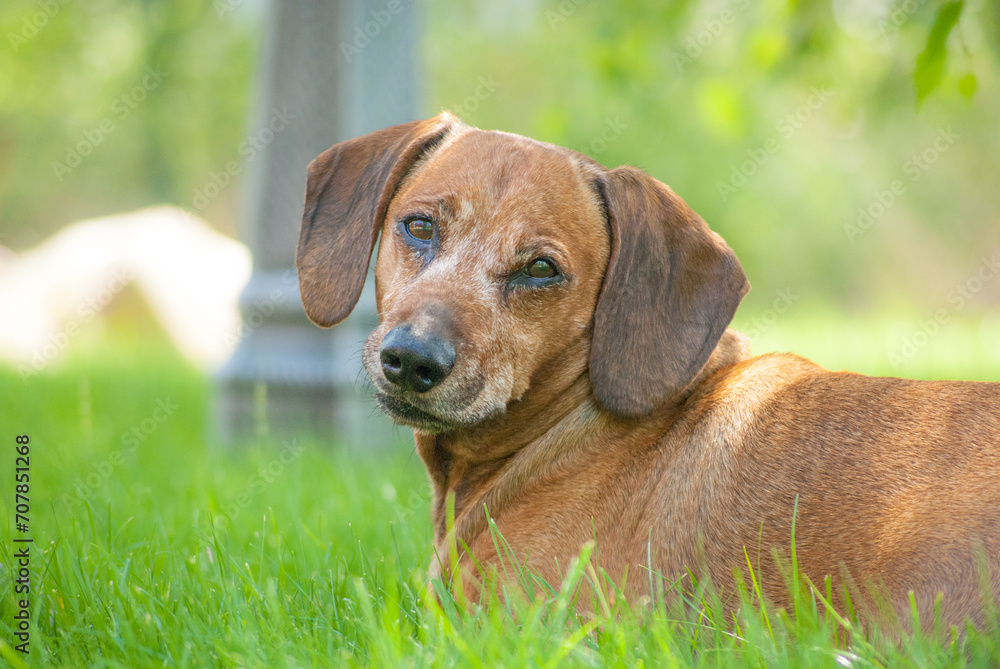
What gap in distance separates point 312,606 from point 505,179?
152cm

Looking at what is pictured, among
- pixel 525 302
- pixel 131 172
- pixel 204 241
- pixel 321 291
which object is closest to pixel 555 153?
pixel 525 302

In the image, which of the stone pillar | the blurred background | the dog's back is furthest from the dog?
the stone pillar

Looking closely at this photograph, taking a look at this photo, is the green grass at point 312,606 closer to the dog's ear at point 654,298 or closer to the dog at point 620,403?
the dog at point 620,403

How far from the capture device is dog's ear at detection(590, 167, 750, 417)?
2.90 m

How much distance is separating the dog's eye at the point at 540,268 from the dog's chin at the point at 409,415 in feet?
1.90

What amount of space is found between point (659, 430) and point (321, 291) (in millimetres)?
1351

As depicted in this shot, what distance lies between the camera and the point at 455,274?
9.50 feet

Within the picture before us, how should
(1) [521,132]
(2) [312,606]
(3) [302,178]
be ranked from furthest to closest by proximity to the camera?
(1) [521,132]
(3) [302,178]
(2) [312,606]

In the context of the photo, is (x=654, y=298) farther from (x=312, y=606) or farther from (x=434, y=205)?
(x=312, y=606)

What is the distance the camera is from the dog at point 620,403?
248 cm

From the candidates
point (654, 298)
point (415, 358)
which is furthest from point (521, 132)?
point (415, 358)

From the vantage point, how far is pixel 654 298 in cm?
298

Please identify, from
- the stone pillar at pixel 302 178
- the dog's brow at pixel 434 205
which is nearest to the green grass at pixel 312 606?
the stone pillar at pixel 302 178

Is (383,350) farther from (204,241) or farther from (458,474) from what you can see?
(204,241)
